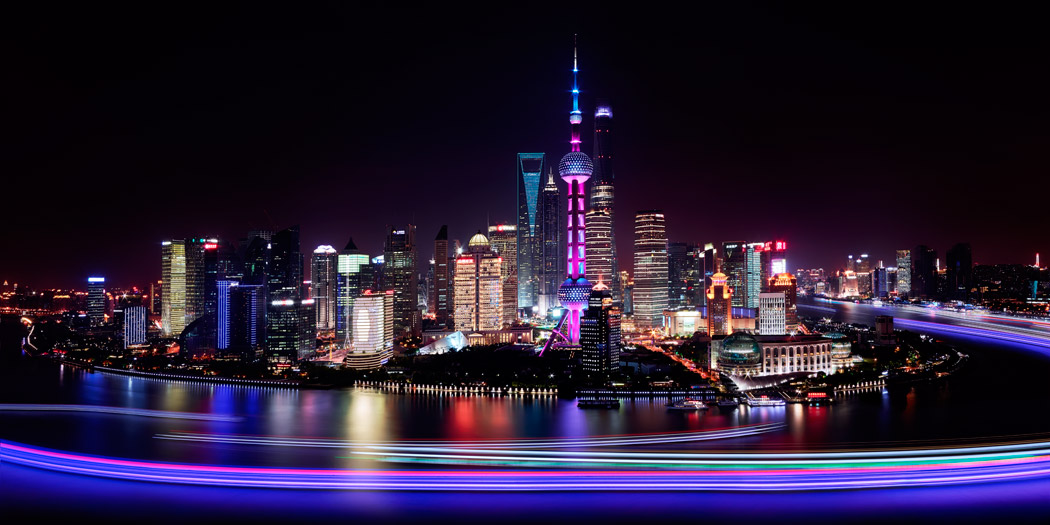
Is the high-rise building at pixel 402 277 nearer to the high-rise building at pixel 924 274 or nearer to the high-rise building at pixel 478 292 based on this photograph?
the high-rise building at pixel 478 292

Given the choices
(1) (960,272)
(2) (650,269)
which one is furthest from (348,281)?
(1) (960,272)

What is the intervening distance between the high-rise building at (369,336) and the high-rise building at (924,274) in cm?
3997

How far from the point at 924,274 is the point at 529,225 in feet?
95.6

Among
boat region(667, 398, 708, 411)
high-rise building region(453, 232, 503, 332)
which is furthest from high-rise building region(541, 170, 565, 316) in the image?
boat region(667, 398, 708, 411)

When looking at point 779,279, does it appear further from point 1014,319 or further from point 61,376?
point 61,376

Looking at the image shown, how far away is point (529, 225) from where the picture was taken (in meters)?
41.3

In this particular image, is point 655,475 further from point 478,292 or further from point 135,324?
point 135,324

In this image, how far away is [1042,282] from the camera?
37312 mm

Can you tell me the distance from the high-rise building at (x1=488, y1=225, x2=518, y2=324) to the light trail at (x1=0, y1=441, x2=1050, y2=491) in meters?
25.9

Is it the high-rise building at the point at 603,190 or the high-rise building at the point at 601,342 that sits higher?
the high-rise building at the point at 603,190

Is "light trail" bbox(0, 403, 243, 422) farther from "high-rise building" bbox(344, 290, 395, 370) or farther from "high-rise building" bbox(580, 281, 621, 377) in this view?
"high-rise building" bbox(580, 281, 621, 377)

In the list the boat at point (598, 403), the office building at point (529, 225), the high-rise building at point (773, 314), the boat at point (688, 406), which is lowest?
the boat at point (598, 403)

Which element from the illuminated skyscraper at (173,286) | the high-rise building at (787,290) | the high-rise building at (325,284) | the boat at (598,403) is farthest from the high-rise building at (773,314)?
the illuminated skyscraper at (173,286)

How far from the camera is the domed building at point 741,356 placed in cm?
1691
